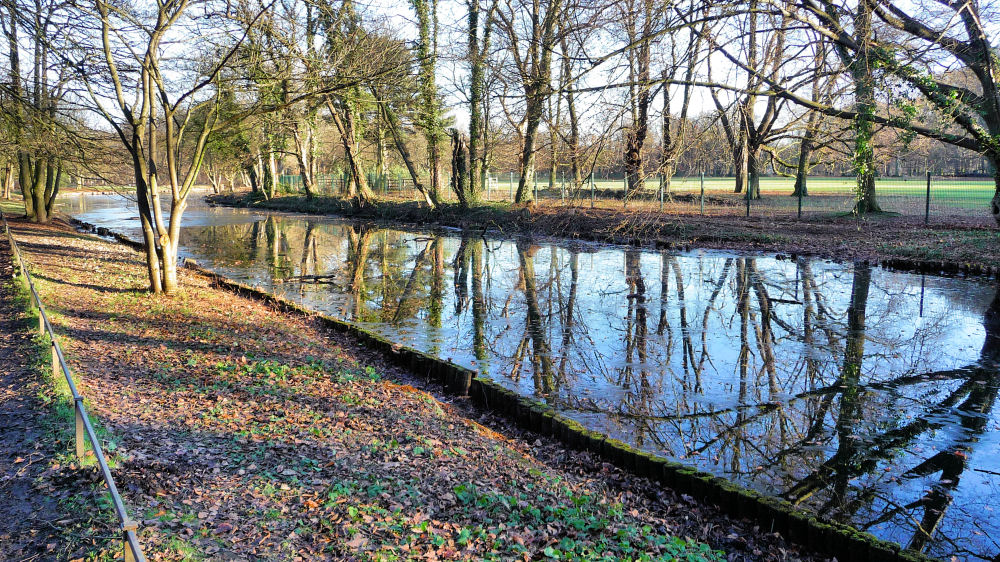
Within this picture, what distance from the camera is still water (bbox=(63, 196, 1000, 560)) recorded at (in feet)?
19.0

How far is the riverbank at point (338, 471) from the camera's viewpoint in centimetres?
451

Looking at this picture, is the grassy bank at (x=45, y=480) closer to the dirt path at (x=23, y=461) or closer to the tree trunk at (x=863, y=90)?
the dirt path at (x=23, y=461)

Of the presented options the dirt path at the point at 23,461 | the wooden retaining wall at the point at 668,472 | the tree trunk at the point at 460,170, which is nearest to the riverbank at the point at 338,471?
the wooden retaining wall at the point at 668,472

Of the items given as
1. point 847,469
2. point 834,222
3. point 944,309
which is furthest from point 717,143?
point 834,222

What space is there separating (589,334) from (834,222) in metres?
→ 16.7

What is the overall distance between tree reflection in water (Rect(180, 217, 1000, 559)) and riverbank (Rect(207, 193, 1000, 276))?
1345 mm

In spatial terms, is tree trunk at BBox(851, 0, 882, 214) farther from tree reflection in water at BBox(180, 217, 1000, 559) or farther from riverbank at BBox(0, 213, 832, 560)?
riverbank at BBox(0, 213, 832, 560)

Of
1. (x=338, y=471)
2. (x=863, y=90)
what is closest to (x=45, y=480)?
(x=338, y=471)

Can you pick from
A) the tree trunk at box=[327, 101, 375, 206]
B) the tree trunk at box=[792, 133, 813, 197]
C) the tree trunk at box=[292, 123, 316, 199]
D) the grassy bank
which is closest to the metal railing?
the grassy bank

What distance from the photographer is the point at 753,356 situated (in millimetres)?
9422

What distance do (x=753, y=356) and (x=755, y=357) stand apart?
0.16 ft

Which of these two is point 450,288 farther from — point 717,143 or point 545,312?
point 717,143

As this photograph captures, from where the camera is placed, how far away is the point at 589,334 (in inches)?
425

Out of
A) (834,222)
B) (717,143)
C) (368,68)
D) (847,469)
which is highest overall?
(368,68)
